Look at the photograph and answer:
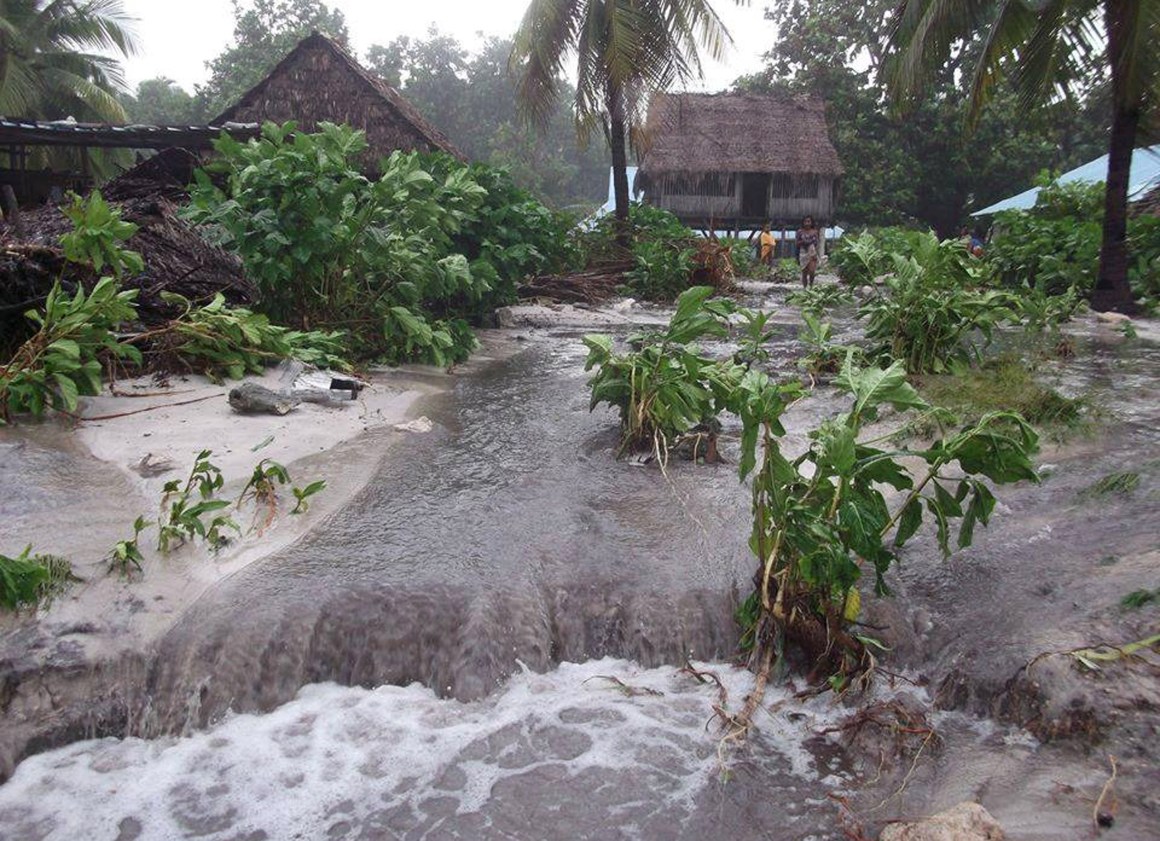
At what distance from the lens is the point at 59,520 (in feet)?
11.3

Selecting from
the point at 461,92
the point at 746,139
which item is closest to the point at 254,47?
the point at 461,92

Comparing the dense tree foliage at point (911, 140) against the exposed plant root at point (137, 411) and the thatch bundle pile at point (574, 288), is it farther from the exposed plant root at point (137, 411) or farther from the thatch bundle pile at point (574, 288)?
the exposed plant root at point (137, 411)

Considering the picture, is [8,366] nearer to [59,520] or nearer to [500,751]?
[59,520]

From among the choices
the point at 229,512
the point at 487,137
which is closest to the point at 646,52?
the point at 229,512

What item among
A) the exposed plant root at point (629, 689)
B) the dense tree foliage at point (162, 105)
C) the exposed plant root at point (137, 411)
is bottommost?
the exposed plant root at point (629, 689)

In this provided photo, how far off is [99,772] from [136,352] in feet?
9.30

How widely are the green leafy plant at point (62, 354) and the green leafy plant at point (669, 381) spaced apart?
2.50 meters

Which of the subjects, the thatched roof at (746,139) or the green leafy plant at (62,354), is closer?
the green leafy plant at (62,354)

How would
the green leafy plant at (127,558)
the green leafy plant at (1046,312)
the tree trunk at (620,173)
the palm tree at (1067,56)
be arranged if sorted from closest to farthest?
the green leafy plant at (127,558), the green leafy plant at (1046,312), the palm tree at (1067,56), the tree trunk at (620,173)

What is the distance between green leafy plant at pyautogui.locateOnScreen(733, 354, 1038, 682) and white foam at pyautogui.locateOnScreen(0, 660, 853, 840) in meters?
0.24

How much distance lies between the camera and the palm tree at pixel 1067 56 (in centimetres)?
826

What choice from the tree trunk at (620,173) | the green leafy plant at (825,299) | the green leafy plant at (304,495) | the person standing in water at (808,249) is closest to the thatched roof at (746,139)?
the person standing in water at (808,249)

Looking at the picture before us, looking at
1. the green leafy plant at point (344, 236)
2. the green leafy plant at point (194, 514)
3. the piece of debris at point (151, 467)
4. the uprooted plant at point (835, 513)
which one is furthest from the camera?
the green leafy plant at point (344, 236)

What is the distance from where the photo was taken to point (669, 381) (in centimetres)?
459
